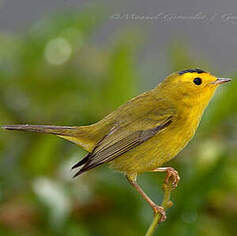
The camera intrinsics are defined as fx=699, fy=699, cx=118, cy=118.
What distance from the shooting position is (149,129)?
250 centimetres

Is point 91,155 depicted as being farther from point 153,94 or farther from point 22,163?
point 22,163

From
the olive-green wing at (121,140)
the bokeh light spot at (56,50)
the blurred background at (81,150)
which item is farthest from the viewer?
the bokeh light spot at (56,50)

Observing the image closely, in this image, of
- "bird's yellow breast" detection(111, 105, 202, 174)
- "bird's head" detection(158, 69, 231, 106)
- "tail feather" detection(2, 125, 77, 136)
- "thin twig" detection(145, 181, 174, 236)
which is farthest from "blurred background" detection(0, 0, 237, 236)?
"thin twig" detection(145, 181, 174, 236)

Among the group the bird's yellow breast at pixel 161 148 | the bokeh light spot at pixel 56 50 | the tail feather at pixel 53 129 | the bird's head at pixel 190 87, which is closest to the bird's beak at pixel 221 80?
the bird's head at pixel 190 87

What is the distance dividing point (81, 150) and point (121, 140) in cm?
74

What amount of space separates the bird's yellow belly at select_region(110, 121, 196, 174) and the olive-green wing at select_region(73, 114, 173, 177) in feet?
0.06

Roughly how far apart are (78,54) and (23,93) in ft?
2.13

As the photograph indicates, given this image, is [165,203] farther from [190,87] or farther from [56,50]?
[56,50]

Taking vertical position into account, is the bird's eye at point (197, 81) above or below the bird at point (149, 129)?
above

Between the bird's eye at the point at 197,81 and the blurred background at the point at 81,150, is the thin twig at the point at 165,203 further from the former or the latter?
the blurred background at the point at 81,150

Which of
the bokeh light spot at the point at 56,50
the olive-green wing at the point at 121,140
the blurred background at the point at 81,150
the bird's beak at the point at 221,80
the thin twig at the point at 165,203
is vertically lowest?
the blurred background at the point at 81,150

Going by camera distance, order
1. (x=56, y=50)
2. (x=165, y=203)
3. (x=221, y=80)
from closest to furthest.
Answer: (x=165, y=203)
(x=221, y=80)
(x=56, y=50)

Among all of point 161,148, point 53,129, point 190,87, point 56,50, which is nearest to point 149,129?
point 161,148

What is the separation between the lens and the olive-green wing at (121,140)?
2.39m
